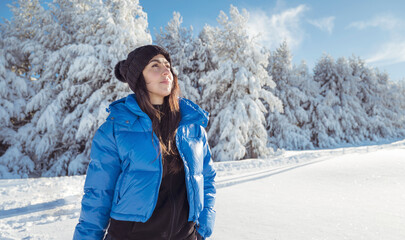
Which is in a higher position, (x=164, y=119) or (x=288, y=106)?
(x=288, y=106)

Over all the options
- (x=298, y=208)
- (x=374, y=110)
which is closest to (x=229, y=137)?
(x=298, y=208)

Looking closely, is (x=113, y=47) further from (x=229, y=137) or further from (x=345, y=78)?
(x=345, y=78)

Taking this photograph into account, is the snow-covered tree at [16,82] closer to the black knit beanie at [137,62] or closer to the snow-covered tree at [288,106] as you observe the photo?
the black knit beanie at [137,62]

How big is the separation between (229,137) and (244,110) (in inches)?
74.4

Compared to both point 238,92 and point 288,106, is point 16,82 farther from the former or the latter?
point 288,106

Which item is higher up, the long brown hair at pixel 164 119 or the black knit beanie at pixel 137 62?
the black knit beanie at pixel 137 62

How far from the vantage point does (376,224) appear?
3189 mm

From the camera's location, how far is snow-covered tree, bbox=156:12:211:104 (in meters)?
19.6

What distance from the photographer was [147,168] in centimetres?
140

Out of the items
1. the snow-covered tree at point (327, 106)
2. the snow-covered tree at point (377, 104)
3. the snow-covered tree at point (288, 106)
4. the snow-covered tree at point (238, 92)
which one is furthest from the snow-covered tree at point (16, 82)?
the snow-covered tree at point (377, 104)

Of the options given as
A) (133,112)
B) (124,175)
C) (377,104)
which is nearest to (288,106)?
(377,104)

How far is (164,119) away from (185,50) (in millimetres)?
20285

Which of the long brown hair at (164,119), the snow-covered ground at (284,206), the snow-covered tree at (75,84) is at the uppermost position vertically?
the snow-covered tree at (75,84)

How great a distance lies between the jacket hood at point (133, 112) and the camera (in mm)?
1468
